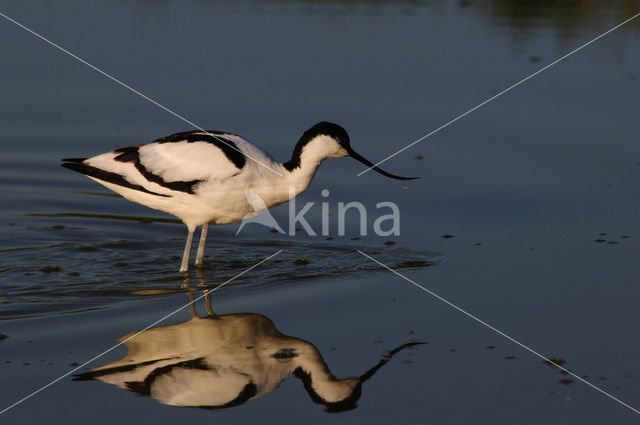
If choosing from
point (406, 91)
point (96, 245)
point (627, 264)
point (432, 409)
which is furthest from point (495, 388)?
point (406, 91)

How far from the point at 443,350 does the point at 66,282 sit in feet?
9.31

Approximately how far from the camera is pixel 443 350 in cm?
594

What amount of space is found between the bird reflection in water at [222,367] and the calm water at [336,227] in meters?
0.02

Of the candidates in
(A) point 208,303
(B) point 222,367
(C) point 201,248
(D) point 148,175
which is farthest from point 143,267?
(B) point 222,367

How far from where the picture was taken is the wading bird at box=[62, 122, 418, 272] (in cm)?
754

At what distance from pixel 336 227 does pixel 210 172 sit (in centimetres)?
150

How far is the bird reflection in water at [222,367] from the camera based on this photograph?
532 centimetres

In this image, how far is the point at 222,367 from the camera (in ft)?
18.7

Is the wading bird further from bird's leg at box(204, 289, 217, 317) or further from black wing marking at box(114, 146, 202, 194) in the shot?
bird's leg at box(204, 289, 217, 317)

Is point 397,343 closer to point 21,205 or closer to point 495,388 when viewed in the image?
point 495,388

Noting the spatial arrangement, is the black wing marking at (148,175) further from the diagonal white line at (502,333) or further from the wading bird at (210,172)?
the diagonal white line at (502,333)

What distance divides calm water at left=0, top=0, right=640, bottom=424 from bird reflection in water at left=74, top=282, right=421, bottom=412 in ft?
0.07

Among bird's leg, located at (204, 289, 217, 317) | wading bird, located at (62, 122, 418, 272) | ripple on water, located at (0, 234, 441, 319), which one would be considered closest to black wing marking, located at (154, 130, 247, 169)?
wading bird, located at (62, 122, 418, 272)

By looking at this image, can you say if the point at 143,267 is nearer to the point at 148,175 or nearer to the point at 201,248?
the point at 201,248
